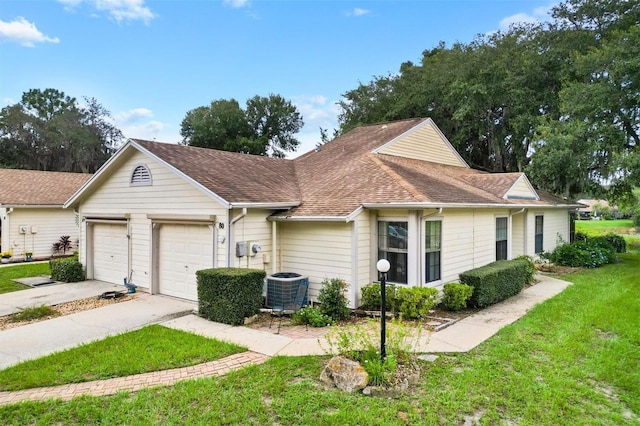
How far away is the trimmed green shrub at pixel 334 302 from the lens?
28.9 ft

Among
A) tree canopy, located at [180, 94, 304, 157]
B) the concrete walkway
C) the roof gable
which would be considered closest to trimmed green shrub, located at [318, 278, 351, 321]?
the concrete walkway

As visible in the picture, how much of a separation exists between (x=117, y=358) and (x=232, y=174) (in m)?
6.26

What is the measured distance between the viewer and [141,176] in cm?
1143

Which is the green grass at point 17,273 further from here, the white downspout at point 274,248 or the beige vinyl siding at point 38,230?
the white downspout at point 274,248

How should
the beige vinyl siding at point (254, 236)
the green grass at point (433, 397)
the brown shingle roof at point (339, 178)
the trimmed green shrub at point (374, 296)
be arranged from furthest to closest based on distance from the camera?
1. the brown shingle roof at point (339, 178)
2. the beige vinyl siding at point (254, 236)
3. the trimmed green shrub at point (374, 296)
4. the green grass at point (433, 397)

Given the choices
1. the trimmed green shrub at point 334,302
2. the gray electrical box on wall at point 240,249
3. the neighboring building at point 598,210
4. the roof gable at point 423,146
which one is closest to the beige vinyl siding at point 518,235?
the roof gable at point 423,146

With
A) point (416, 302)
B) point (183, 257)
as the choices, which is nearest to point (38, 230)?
point (183, 257)

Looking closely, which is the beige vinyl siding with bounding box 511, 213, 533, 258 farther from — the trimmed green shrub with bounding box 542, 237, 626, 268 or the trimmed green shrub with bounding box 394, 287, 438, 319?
the trimmed green shrub with bounding box 394, 287, 438, 319

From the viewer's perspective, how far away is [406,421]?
441 centimetres

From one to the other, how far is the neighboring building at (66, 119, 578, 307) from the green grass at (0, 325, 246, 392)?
8.77 ft

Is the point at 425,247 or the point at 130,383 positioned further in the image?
the point at 425,247

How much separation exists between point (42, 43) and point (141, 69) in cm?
425

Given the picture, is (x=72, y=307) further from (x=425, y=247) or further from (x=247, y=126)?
(x=247, y=126)

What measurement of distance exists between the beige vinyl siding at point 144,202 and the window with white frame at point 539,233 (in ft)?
43.7
